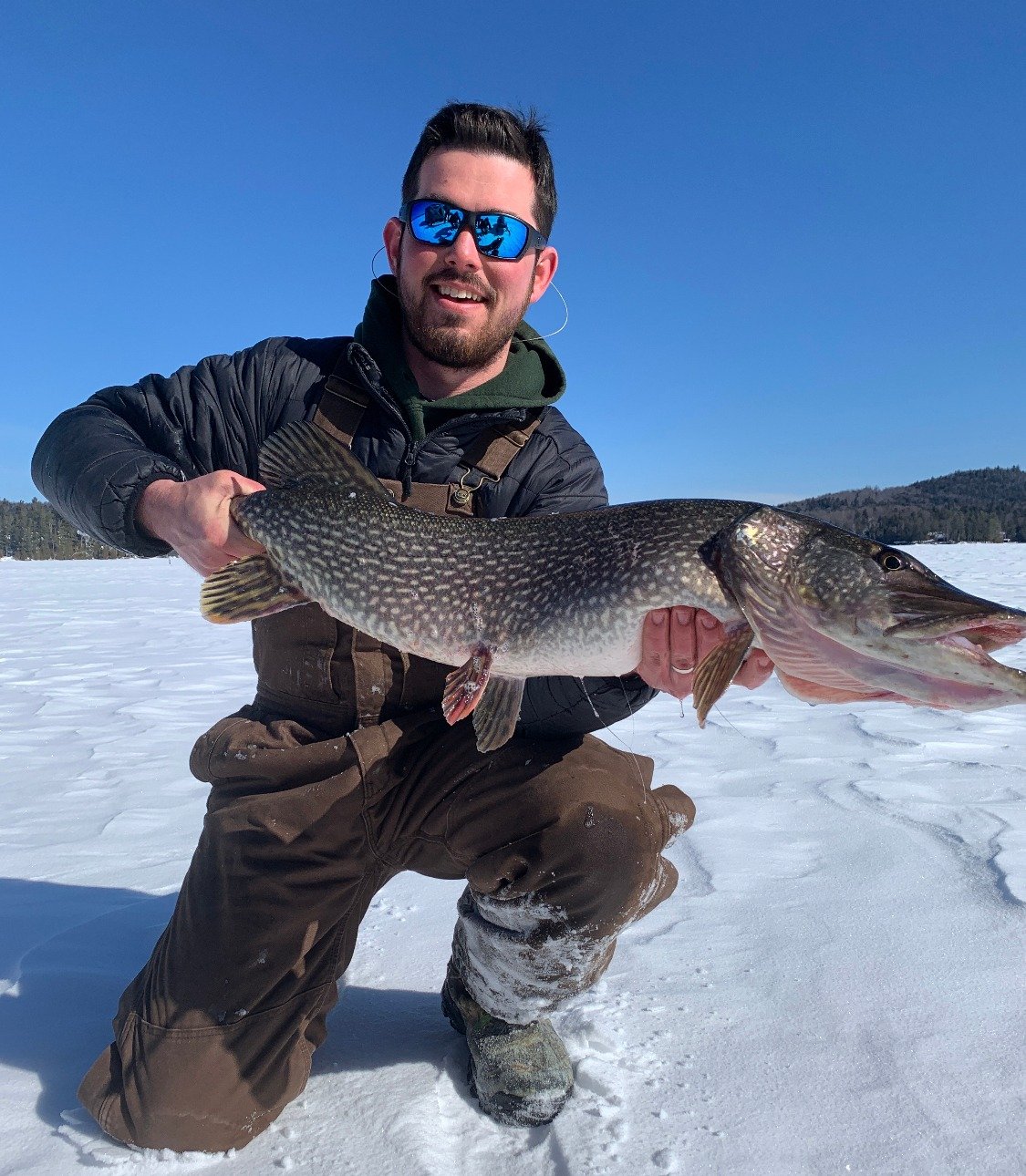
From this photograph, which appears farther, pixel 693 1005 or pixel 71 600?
pixel 71 600

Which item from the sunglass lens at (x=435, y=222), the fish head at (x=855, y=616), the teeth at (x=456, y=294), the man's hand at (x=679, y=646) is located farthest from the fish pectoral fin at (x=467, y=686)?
the sunglass lens at (x=435, y=222)

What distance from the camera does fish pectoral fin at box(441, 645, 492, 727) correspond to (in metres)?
2.29

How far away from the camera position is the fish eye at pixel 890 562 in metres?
2.14

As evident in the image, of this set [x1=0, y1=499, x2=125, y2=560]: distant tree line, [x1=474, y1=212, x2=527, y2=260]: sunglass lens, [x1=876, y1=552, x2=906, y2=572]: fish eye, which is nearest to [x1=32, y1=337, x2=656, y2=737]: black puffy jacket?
[x1=474, y1=212, x2=527, y2=260]: sunglass lens

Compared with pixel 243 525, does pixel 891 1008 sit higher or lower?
lower

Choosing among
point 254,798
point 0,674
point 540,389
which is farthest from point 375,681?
point 0,674

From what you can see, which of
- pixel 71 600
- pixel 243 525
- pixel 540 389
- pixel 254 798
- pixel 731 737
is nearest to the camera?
pixel 254 798

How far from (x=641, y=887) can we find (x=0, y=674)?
6.95 metres

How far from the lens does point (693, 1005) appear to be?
2242mm

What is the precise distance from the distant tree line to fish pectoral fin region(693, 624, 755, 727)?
63.8 m

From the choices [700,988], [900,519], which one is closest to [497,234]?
[700,988]

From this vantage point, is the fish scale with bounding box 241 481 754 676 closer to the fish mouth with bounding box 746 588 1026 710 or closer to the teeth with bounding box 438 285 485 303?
the fish mouth with bounding box 746 588 1026 710

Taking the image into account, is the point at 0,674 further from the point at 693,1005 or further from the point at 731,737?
the point at 693,1005

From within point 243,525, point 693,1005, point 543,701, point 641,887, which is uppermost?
point 243,525
